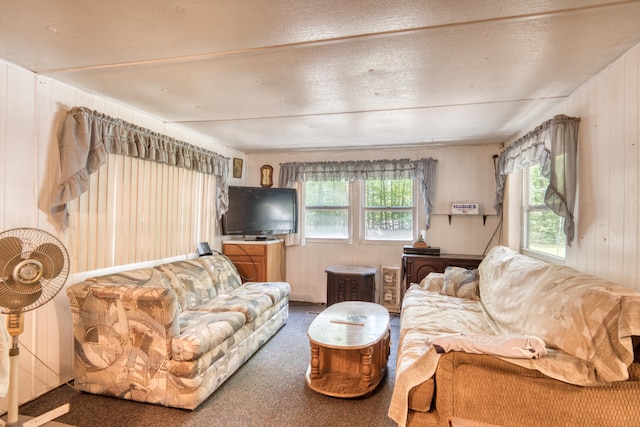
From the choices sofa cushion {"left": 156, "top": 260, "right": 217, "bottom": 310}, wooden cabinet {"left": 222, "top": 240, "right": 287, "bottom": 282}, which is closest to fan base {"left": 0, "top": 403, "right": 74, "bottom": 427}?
sofa cushion {"left": 156, "top": 260, "right": 217, "bottom": 310}

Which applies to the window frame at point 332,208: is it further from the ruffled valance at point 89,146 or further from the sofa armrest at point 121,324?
the sofa armrest at point 121,324

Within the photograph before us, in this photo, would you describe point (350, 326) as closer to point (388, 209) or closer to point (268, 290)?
point (268, 290)

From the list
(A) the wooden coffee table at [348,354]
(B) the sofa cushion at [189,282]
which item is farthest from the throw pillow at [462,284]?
(B) the sofa cushion at [189,282]

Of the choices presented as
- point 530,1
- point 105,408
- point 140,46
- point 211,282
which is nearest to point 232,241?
point 211,282

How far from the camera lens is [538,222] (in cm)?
323

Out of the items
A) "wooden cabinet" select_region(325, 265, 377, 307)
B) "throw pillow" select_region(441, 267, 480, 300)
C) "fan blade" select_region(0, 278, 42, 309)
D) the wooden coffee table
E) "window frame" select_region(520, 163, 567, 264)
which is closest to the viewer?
"fan blade" select_region(0, 278, 42, 309)

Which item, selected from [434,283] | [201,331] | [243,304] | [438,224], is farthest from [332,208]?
[201,331]

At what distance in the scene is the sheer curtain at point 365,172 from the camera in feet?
14.2

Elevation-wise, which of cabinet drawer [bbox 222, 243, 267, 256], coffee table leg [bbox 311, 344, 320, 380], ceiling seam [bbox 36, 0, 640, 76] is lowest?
coffee table leg [bbox 311, 344, 320, 380]

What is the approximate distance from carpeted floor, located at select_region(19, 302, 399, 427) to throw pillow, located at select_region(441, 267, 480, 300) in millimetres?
1094

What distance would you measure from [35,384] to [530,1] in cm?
359

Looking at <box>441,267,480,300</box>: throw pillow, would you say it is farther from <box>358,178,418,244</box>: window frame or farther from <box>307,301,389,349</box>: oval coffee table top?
<box>358,178,418,244</box>: window frame

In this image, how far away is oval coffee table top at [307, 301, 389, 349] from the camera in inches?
90.1

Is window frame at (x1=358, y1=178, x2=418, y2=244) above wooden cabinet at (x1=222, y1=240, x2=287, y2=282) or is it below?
above
